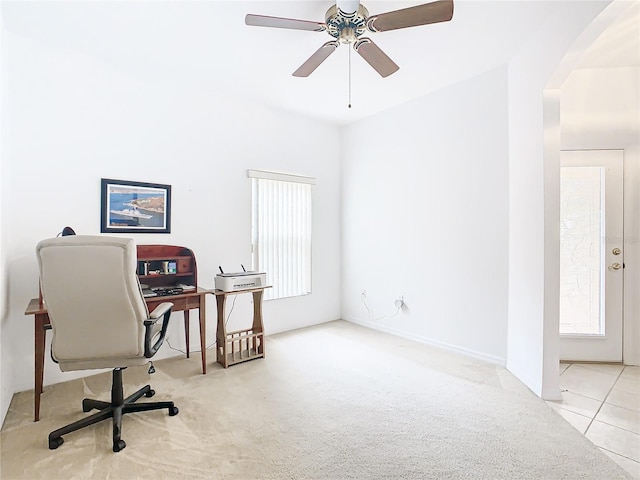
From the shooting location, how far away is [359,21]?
1996mm

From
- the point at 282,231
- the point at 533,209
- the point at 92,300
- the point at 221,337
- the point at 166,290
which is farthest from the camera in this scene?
the point at 282,231

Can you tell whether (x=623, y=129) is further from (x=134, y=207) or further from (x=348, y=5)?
(x=134, y=207)

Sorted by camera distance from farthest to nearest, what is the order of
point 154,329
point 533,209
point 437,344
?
point 437,344, point 533,209, point 154,329

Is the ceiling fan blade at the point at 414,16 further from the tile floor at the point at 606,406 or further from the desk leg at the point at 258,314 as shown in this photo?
the tile floor at the point at 606,406

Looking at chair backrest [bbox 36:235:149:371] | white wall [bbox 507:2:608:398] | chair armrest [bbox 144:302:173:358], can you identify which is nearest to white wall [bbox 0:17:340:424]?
chair backrest [bbox 36:235:149:371]

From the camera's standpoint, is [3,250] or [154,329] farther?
[3,250]

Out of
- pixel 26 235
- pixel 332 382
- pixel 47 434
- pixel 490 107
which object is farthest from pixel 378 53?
pixel 47 434

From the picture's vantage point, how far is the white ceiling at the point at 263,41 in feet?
7.17

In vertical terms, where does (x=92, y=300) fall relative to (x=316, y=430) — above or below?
above

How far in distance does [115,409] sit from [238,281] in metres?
1.35

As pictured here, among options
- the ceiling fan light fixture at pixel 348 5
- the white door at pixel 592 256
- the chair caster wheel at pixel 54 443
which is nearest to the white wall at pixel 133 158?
the chair caster wheel at pixel 54 443

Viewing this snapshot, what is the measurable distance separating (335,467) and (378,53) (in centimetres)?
249

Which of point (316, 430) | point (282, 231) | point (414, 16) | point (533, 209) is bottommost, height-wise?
point (316, 430)

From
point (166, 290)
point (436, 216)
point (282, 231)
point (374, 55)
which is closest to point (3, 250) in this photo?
point (166, 290)
